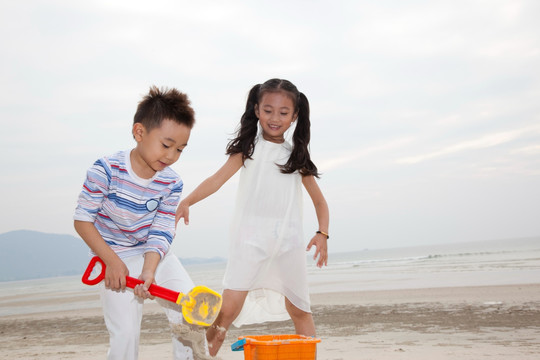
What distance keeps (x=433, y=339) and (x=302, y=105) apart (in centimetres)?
316

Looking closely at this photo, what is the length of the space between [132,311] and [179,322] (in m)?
0.27

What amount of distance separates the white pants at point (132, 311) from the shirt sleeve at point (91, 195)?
0.36 meters

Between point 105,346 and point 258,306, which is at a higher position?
point 258,306

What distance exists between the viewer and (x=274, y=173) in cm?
369

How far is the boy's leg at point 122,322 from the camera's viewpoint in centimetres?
261

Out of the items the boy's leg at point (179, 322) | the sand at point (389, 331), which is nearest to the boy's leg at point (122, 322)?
the boy's leg at point (179, 322)

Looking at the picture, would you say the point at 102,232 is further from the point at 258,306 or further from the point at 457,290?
the point at 457,290

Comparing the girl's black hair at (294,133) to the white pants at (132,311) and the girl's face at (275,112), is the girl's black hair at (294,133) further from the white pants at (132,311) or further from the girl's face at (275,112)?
the white pants at (132,311)

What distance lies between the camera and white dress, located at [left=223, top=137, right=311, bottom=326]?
3.45m

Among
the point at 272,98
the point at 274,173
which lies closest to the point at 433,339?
the point at 274,173

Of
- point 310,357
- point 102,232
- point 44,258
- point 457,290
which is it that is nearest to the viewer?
point 310,357

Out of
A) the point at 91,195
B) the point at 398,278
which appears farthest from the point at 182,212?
the point at 398,278

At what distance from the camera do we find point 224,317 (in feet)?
11.0

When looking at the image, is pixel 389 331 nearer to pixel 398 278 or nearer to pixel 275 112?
pixel 275 112
